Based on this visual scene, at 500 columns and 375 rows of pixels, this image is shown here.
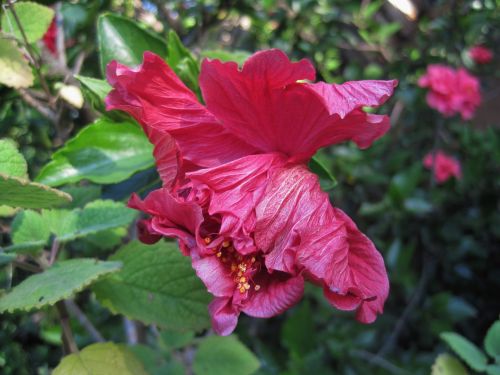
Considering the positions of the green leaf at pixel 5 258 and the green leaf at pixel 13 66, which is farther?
the green leaf at pixel 13 66

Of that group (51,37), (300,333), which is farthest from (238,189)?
(300,333)

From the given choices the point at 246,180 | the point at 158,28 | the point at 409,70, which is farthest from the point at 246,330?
the point at 246,180

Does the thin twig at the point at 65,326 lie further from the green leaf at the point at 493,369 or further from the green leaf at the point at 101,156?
the green leaf at the point at 493,369

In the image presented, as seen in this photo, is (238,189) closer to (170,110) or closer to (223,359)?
(170,110)

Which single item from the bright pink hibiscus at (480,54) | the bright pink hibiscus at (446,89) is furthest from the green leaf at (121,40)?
the bright pink hibiscus at (480,54)

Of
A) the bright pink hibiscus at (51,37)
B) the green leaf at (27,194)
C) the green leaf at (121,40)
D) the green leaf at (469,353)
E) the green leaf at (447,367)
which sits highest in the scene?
the green leaf at (121,40)
